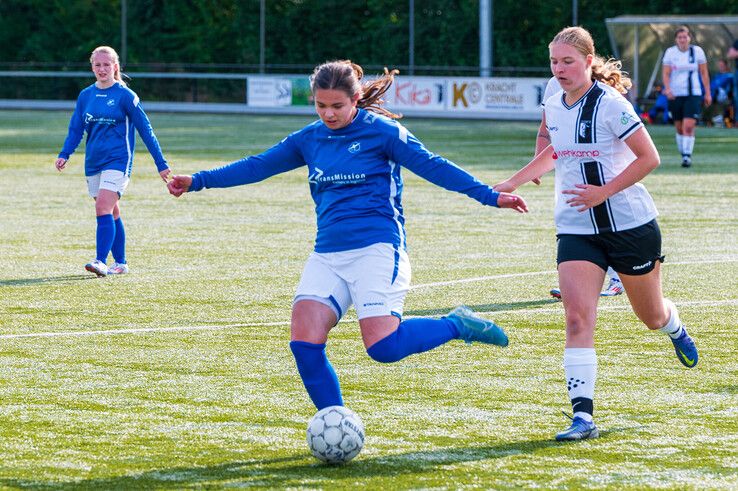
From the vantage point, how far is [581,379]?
605 cm

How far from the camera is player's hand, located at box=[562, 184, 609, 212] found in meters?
6.09

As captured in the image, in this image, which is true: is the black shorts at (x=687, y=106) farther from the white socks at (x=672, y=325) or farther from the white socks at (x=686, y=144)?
the white socks at (x=672, y=325)

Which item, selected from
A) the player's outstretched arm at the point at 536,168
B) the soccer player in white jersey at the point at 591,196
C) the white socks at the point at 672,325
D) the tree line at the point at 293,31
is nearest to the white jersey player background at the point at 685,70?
the tree line at the point at 293,31

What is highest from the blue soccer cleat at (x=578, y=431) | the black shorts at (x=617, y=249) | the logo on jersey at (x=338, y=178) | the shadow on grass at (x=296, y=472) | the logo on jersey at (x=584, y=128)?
the logo on jersey at (x=584, y=128)

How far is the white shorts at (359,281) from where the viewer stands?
19.1 ft

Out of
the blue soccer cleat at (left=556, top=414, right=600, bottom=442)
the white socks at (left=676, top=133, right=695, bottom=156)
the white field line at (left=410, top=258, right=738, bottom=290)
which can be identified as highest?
the white socks at (left=676, top=133, right=695, bottom=156)

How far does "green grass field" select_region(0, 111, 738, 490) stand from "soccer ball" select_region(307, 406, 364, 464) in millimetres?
67

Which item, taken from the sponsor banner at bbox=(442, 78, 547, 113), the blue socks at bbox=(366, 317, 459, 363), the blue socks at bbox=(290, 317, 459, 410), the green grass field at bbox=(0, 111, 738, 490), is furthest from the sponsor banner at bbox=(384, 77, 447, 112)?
the blue socks at bbox=(290, 317, 459, 410)

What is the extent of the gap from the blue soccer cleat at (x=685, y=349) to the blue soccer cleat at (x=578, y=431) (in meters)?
1.29

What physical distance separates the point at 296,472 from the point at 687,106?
1748cm

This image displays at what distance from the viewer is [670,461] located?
18.4 feet

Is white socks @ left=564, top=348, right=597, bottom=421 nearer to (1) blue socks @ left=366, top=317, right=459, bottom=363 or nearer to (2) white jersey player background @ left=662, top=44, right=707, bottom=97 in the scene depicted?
(1) blue socks @ left=366, top=317, right=459, bottom=363

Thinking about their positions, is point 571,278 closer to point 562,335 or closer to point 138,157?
point 562,335

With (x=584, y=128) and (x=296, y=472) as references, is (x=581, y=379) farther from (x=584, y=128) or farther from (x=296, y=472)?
(x=296, y=472)
